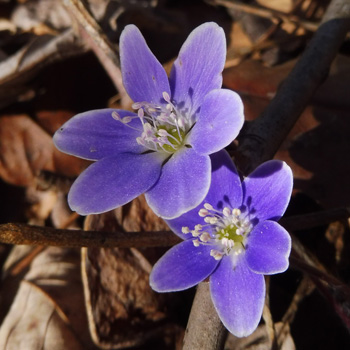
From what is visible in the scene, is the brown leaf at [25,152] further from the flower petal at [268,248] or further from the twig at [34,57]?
the flower petal at [268,248]

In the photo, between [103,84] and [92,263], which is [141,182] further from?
[103,84]

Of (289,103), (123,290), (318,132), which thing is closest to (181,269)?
(123,290)

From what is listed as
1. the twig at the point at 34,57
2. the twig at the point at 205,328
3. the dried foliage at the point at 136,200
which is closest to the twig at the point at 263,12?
the dried foliage at the point at 136,200

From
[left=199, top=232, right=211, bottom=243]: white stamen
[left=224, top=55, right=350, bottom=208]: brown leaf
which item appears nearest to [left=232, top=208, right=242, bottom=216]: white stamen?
[left=199, top=232, right=211, bottom=243]: white stamen

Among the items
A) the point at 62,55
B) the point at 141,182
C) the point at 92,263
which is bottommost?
the point at 92,263

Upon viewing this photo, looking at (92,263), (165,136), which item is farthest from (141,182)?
(92,263)

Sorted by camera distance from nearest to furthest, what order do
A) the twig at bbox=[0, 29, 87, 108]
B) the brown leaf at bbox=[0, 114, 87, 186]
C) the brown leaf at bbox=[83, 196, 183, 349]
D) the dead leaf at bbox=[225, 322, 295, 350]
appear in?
the dead leaf at bbox=[225, 322, 295, 350] < the brown leaf at bbox=[83, 196, 183, 349] < the twig at bbox=[0, 29, 87, 108] < the brown leaf at bbox=[0, 114, 87, 186]

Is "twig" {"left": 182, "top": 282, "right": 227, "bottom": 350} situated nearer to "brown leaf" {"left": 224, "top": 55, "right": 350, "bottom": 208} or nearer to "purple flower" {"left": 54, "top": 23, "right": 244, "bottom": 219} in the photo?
"purple flower" {"left": 54, "top": 23, "right": 244, "bottom": 219}
